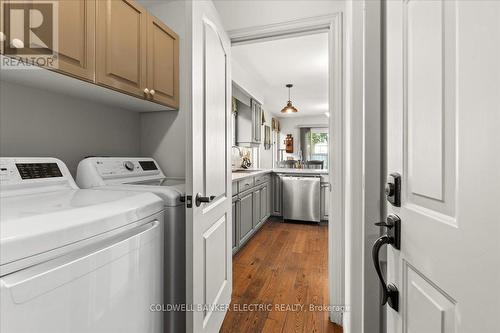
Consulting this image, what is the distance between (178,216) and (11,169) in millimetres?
720

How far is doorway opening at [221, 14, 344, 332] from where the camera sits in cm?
170

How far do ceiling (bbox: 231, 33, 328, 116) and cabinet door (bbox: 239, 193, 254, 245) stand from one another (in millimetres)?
1904

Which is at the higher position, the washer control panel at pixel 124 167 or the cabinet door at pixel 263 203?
the washer control panel at pixel 124 167

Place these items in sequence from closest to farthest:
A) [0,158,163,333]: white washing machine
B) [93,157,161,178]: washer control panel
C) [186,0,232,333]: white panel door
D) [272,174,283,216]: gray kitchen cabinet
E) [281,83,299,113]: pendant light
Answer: [0,158,163,333]: white washing machine < [186,0,232,333]: white panel door < [93,157,161,178]: washer control panel < [272,174,283,216]: gray kitchen cabinet < [281,83,299,113]: pendant light

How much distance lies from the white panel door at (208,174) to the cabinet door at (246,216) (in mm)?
1128

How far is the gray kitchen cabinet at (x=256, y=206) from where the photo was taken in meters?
3.47

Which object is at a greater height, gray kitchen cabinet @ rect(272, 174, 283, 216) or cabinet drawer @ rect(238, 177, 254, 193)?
cabinet drawer @ rect(238, 177, 254, 193)

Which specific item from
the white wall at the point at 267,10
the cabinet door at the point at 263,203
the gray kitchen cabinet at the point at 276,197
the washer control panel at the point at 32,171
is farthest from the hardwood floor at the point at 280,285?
the white wall at the point at 267,10

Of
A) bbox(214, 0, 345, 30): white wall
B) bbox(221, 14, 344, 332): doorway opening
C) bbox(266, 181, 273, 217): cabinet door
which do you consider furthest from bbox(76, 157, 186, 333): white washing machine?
bbox(266, 181, 273, 217): cabinet door

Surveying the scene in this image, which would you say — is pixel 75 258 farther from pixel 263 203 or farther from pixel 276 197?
pixel 276 197

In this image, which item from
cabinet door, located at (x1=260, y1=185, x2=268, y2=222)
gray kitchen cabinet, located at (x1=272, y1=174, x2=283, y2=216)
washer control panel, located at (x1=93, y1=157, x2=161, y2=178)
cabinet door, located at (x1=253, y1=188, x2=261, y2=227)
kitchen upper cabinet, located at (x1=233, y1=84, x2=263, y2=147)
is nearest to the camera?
washer control panel, located at (x1=93, y1=157, x2=161, y2=178)

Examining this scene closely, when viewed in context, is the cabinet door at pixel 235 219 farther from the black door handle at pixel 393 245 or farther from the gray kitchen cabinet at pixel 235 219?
the black door handle at pixel 393 245

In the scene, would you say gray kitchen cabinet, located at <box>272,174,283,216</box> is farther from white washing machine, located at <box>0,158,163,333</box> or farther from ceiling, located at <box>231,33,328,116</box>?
white washing machine, located at <box>0,158,163,333</box>

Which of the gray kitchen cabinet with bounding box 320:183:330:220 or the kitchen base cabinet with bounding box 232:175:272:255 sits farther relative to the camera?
the gray kitchen cabinet with bounding box 320:183:330:220
